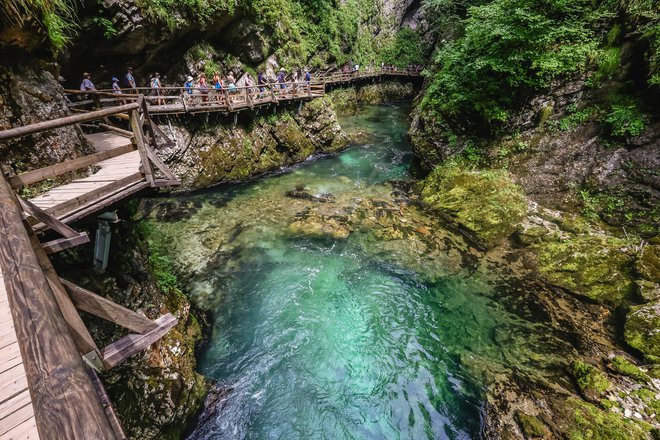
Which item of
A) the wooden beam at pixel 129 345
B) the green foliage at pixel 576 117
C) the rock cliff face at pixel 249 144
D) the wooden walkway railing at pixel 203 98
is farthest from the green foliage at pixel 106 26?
the green foliage at pixel 576 117

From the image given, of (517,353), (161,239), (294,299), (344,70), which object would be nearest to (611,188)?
(517,353)

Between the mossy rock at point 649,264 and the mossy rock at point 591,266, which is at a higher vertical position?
the mossy rock at point 649,264

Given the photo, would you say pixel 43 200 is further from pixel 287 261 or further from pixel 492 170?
pixel 492 170

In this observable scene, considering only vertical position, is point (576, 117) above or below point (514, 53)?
below

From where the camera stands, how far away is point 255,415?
213 inches

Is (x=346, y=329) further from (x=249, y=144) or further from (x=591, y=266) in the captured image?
(x=249, y=144)

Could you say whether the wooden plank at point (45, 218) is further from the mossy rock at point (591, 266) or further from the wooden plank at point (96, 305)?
the mossy rock at point (591, 266)

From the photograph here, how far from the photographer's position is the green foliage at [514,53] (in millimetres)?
9656

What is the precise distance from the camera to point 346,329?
23.3 ft

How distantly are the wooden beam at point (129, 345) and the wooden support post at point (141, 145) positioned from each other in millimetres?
2492

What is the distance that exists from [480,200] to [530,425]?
7.49m

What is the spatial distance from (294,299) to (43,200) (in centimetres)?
555

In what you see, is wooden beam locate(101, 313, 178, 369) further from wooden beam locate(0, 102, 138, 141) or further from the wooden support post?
the wooden support post

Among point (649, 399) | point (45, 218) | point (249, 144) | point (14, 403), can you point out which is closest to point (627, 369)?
point (649, 399)
